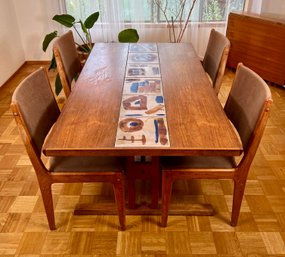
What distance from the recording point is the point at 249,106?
1.37 m

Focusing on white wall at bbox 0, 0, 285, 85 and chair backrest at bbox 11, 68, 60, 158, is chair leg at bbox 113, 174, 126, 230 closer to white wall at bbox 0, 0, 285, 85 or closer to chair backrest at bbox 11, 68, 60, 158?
chair backrest at bbox 11, 68, 60, 158

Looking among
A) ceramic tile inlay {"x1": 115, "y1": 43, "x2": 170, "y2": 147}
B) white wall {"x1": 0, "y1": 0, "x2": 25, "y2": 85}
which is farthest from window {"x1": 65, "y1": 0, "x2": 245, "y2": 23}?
ceramic tile inlay {"x1": 115, "y1": 43, "x2": 170, "y2": 147}

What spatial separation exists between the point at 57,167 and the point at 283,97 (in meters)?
2.50

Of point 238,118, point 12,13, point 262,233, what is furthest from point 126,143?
point 12,13

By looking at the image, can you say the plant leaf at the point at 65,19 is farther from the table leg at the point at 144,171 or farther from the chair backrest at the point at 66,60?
the table leg at the point at 144,171

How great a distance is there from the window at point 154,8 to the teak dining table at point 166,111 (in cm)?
181

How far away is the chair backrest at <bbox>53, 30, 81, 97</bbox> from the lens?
1.87 m

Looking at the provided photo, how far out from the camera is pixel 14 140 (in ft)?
7.83

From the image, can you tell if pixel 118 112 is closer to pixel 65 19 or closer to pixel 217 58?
pixel 217 58

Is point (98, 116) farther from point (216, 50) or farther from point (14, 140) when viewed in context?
point (14, 140)

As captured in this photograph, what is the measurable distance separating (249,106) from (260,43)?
2.13 meters

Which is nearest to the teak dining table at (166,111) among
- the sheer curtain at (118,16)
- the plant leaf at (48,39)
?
the plant leaf at (48,39)

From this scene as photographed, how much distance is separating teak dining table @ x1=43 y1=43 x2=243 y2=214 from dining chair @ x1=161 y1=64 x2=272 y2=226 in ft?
0.38

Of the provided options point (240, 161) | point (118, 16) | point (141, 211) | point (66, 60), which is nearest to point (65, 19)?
point (118, 16)
